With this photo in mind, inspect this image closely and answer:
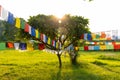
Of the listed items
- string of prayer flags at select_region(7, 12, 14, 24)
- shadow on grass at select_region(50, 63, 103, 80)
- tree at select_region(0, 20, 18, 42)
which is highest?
tree at select_region(0, 20, 18, 42)

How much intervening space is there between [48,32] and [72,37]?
7.14 ft

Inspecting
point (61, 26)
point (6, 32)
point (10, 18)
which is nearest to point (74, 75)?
point (61, 26)

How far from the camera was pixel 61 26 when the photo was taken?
26422mm

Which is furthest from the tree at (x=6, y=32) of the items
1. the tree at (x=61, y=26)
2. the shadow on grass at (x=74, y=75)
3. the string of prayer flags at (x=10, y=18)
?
the string of prayer flags at (x=10, y=18)

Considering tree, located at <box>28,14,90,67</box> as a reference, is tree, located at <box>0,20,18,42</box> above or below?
above

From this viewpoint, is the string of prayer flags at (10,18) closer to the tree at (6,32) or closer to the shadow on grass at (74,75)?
the shadow on grass at (74,75)

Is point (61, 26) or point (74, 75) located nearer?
point (74, 75)

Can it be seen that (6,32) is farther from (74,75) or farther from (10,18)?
(10,18)

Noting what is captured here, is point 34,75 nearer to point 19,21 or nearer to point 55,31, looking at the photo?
point 55,31

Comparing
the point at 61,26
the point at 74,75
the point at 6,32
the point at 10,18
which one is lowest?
the point at 74,75

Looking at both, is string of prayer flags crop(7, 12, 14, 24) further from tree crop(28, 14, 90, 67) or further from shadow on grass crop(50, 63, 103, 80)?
tree crop(28, 14, 90, 67)

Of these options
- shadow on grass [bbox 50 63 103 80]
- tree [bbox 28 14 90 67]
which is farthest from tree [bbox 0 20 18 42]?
shadow on grass [bbox 50 63 103 80]

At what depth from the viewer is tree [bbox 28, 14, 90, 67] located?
84.2 ft

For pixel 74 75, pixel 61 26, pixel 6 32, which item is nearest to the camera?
pixel 74 75
